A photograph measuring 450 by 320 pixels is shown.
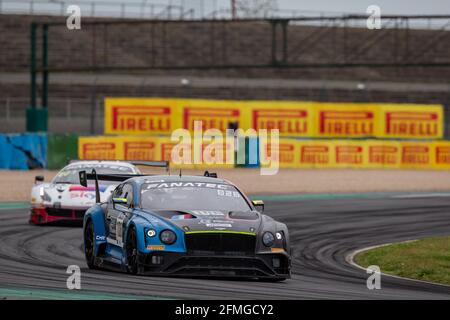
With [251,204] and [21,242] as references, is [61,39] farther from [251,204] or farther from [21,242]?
[251,204]

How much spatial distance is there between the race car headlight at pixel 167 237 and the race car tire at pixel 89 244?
217 centimetres

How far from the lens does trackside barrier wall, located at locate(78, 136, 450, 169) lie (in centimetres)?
4181

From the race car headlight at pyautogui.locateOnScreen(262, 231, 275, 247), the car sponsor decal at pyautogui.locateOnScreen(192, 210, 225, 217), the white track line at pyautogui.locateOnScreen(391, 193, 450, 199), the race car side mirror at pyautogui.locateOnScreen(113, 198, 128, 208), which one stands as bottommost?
the white track line at pyautogui.locateOnScreen(391, 193, 450, 199)

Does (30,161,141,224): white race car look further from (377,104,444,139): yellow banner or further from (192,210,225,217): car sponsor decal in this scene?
(377,104,444,139): yellow banner

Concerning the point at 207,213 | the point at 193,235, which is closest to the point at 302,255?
the point at 207,213

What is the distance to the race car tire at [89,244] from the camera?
1573 cm

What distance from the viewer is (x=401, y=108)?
→ 48312mm

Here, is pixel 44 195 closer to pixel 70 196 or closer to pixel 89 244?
pixel 70 196

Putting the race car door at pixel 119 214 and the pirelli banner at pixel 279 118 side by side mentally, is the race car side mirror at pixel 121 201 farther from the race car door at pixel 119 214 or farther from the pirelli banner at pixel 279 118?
the pirelli banner at pixel 279 118

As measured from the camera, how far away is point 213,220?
1399 cm

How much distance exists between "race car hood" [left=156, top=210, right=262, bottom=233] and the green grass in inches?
119

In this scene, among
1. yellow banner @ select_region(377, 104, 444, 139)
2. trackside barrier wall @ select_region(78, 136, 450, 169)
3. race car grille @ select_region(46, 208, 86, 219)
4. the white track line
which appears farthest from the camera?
yellow banner @ select_region(377, 104, 444, 139)

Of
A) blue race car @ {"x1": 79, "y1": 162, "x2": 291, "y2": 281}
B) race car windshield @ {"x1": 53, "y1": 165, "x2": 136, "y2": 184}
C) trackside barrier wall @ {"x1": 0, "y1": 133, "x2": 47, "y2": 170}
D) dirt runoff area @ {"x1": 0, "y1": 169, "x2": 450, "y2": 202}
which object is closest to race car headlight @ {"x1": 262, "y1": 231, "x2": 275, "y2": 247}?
blue race car @ {"x1": 79, "y1": 162, "x2": 291, "y2": 281}

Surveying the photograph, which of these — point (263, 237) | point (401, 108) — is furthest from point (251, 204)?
point (401, 108)
